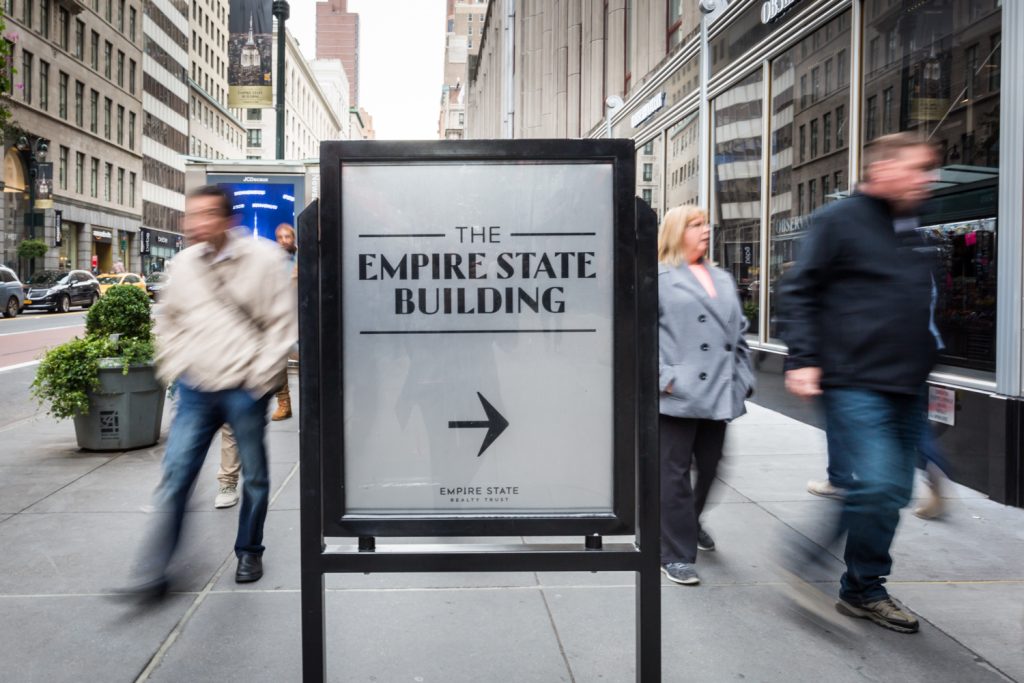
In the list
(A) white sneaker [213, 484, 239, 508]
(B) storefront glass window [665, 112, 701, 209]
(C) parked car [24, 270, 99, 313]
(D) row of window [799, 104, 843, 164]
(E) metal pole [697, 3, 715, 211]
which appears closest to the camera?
(A) white sneaker [213, 484, 239, 508]

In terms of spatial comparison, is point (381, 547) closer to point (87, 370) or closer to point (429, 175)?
point (429, 175)

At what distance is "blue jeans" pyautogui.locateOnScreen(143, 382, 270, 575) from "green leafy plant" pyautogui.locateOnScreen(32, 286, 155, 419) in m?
3.80

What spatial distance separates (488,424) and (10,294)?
3364 centimetres

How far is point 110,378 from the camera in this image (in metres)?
7.50

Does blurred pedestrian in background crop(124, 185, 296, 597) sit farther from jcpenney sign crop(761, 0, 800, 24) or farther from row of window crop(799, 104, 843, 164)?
jcpenney sign crop(761, 0, 800, 24)

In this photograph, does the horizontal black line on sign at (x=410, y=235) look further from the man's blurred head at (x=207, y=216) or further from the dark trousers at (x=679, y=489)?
the dark trousers at (x=679, y=489)

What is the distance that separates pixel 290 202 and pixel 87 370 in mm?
8323

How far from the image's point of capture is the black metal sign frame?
8.93 feet

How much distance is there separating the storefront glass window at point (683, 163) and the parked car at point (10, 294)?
25.7 meters

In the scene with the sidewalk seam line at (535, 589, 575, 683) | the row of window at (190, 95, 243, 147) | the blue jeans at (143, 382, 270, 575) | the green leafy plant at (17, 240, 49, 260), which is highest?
the row of window at (190, 95, 243, 147)

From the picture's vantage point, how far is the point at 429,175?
2764 millimetres

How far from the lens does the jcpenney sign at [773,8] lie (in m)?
9.93

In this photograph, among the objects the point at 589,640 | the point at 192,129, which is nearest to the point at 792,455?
the point at 589,640

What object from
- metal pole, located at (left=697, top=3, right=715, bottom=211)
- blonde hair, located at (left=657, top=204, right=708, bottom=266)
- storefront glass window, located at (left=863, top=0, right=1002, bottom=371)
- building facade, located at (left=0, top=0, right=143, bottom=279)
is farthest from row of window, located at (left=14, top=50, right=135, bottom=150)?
blonde hair, located at (left=657, top=204, right=708, bottom=266)
